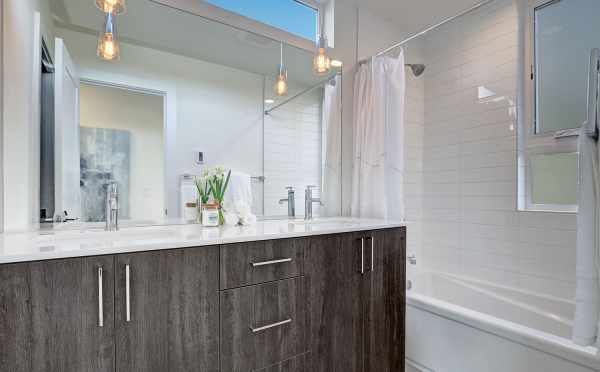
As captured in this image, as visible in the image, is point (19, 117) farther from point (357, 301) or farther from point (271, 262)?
point (357, 301)

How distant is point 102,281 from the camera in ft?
2.95

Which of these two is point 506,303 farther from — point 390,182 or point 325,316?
point 325,316

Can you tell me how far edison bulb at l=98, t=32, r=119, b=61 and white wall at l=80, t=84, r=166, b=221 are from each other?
0.51 feet

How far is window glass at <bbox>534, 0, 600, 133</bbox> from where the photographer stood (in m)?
1.90

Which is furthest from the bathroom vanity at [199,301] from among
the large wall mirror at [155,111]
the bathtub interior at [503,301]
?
the bathtub interior at [503,301]

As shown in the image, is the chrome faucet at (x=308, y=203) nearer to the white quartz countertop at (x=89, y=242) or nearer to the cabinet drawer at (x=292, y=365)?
the white quartz countertop at (x=89, y=242)

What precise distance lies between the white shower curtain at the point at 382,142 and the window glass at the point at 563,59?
0.93 meters

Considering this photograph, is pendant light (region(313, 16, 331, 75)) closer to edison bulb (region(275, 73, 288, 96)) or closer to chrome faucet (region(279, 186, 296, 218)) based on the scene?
edison bulb (region(275, 73, 288, 96))

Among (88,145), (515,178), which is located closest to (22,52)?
(88,145)

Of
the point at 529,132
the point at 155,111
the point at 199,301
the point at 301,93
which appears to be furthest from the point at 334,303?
the point at 529,132

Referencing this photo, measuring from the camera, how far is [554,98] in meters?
2.03

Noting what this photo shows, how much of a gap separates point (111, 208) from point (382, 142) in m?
1.61

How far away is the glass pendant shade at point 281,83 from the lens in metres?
1.98

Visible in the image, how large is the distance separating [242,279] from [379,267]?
2.50 feet
